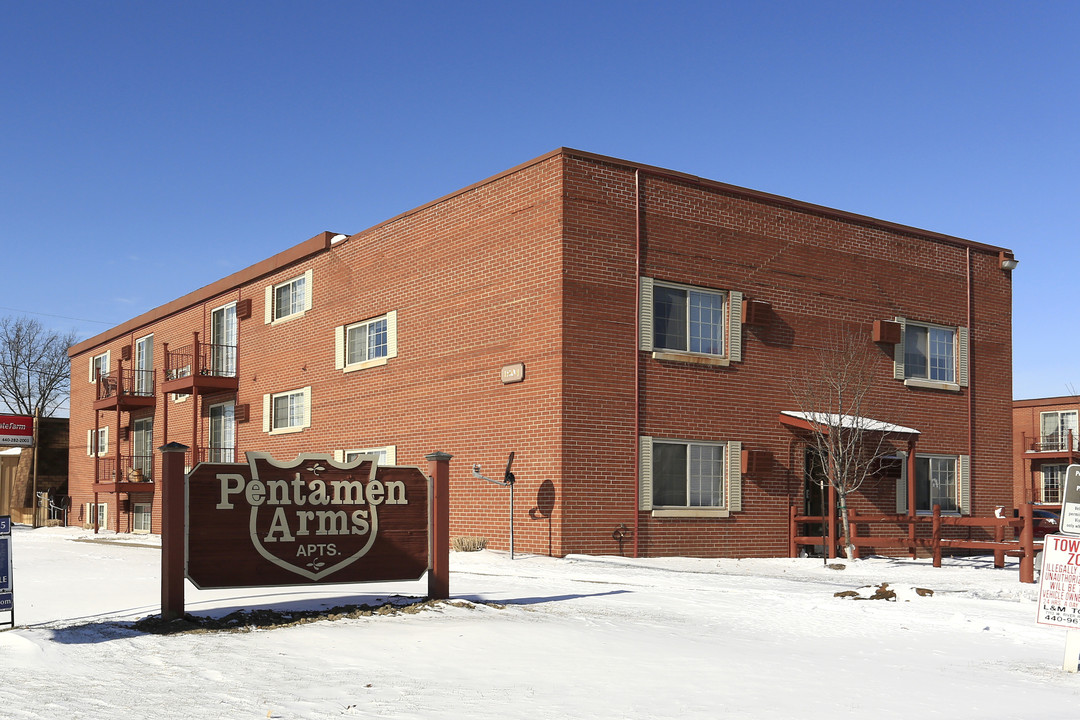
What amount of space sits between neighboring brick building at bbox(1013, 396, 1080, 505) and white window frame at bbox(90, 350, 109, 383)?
1580 inches

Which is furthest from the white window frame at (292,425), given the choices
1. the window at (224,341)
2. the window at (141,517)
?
the window at (141,517)

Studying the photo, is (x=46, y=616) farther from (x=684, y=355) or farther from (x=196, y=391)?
(x=196, y=391)

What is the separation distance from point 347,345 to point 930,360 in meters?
14.2

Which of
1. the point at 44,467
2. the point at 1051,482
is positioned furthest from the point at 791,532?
the point at 44,467

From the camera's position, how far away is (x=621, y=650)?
9672mm

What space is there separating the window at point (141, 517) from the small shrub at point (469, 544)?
66.5 feet

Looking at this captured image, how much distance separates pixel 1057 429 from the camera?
49656 mm

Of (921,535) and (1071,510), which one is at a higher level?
(1071,510)

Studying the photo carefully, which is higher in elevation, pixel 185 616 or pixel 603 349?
pixel 603 349

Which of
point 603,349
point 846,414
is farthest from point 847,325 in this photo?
point 603,349

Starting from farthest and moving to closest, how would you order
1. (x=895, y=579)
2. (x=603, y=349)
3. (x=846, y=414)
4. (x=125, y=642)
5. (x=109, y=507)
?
(x=109, y=507) → (x=846, y=414) → (x=603, y=349) → (x=895, y=579) → (x=125, y=642)

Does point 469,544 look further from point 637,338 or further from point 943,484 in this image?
point 943,484

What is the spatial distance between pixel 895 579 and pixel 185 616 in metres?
11.9

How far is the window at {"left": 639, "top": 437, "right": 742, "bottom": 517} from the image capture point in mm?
20422
